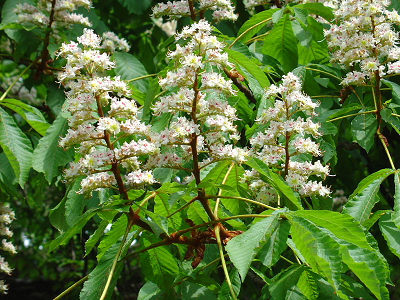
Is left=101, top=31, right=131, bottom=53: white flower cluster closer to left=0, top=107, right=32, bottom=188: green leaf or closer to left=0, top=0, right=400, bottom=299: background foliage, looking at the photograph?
left=0, top=0, right=400, bottom=299: background foliage

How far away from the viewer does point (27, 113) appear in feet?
8.13

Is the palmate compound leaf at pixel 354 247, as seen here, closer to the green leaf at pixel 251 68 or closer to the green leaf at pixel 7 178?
the green leaf at pixel 251 68

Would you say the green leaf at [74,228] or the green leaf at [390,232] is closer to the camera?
the green leaf at [74,228]

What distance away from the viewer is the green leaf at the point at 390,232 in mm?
1616

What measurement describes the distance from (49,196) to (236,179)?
5.35 m

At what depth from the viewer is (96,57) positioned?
160cm

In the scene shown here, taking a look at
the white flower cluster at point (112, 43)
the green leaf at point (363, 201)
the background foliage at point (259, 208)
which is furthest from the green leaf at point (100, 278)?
the white flower cluster at point (112, 43)

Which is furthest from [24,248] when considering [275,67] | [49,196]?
[275,67]

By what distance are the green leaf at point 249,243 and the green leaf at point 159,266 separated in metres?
0.54

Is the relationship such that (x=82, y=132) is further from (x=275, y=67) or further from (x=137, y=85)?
(x=275, y=67)

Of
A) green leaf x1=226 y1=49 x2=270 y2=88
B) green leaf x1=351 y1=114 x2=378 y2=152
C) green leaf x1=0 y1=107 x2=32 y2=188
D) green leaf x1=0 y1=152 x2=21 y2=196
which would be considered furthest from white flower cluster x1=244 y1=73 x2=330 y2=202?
green leaf x1=0 y1=152 x2=21 y2=196

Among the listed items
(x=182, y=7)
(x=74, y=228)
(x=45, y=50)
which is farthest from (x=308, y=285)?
(x=45, y=50)

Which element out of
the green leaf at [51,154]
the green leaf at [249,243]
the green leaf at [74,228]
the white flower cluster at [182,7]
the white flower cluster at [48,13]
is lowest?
the green leaf at [249,243]

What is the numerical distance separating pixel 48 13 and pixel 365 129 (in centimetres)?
230
